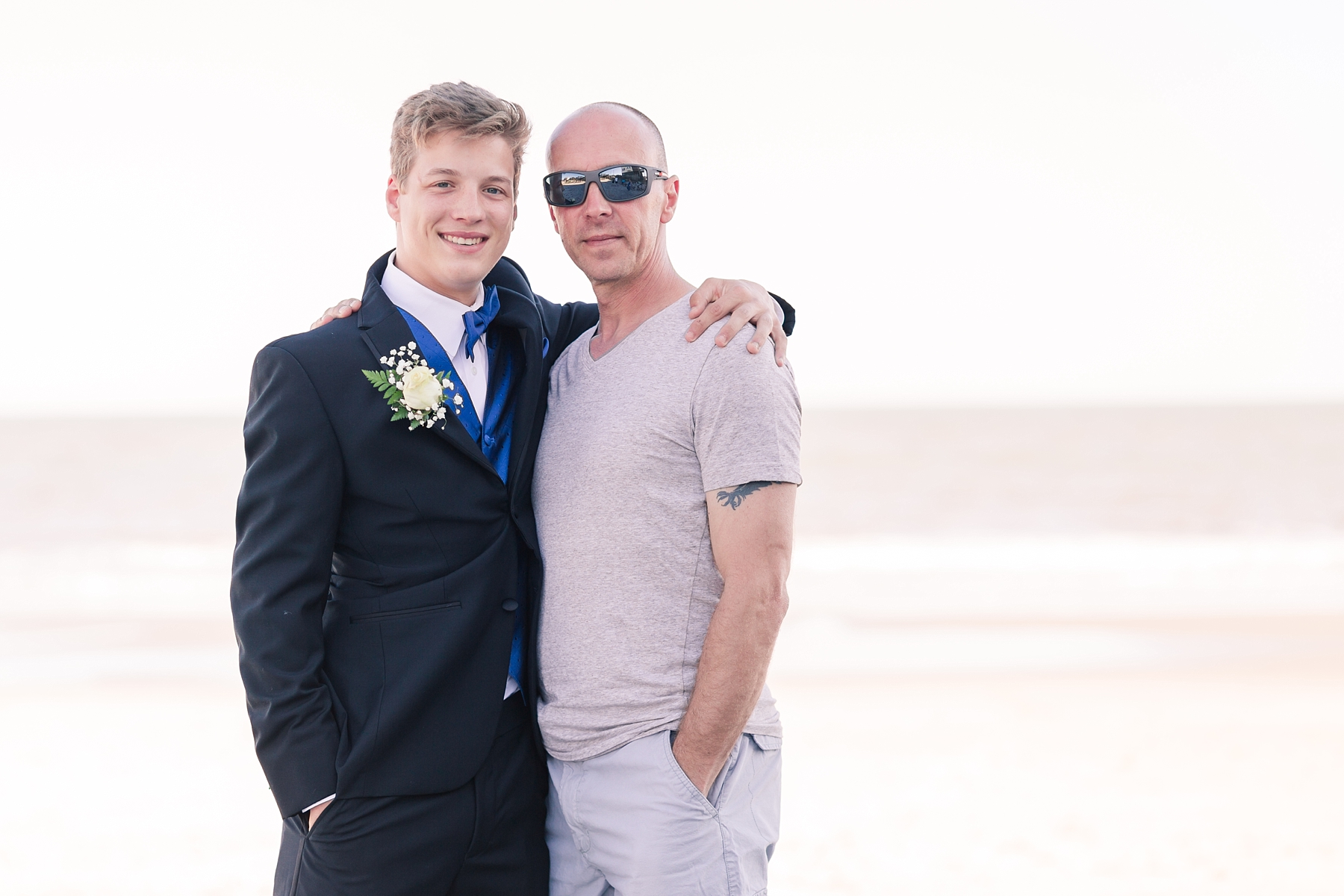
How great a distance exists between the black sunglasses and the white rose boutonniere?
0.63 meters

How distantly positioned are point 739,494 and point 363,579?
0.92 meters

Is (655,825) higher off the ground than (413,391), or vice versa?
(413,391)

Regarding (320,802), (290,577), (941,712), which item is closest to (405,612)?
(290,577)

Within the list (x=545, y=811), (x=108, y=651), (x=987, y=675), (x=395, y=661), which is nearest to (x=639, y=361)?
(x=395, y=661)

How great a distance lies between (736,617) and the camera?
2.51 metres

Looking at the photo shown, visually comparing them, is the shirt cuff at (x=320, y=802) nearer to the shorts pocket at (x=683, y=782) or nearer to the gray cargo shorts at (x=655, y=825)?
the gray cargo shorts at (x=655, y=825)

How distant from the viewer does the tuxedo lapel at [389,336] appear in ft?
8.26

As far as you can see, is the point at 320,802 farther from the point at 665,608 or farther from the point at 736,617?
the point at 736,617

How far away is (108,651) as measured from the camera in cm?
966

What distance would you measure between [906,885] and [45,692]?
6.74 m

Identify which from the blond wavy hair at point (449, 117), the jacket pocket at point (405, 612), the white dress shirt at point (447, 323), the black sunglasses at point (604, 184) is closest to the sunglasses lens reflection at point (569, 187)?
the black sunglasses at point (604, 184)

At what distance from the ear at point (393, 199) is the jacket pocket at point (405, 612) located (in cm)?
101

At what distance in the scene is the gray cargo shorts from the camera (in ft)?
8.28

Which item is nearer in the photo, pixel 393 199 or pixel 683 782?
pixel 683 782
